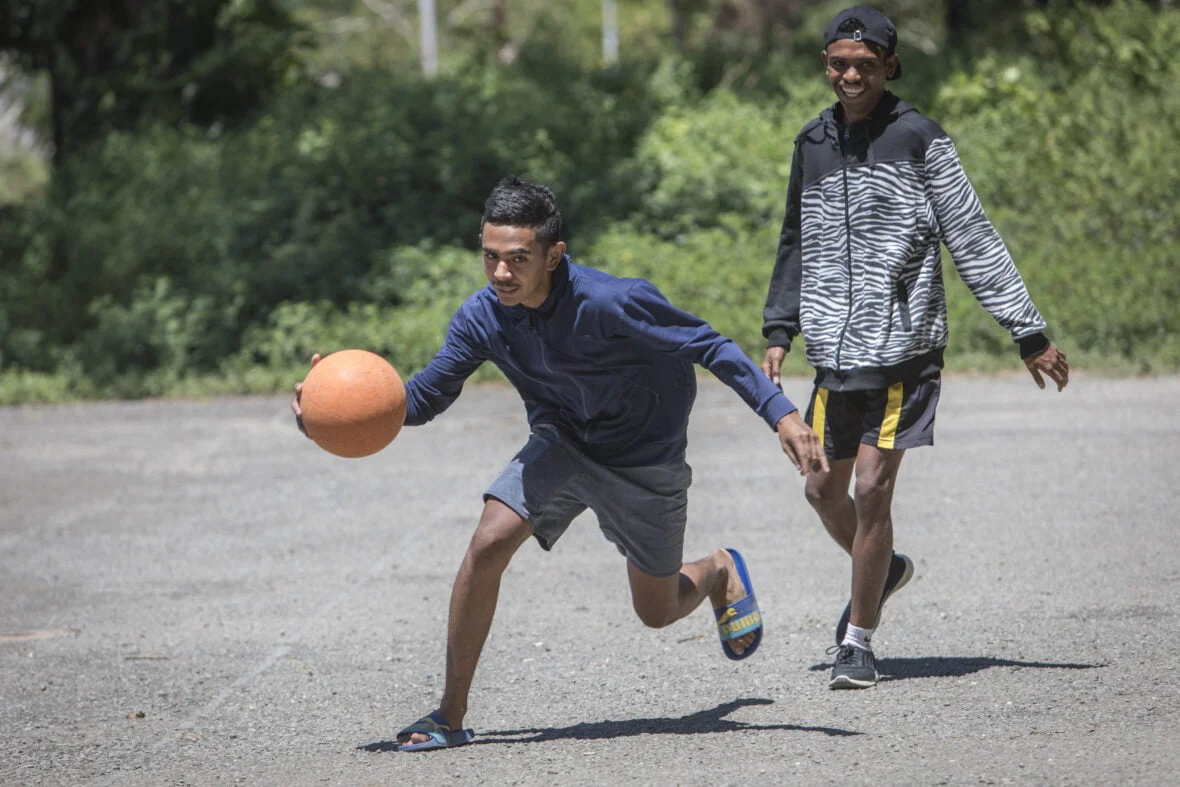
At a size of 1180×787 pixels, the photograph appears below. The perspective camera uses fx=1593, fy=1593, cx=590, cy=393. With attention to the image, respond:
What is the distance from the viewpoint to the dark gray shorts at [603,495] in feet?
16.4

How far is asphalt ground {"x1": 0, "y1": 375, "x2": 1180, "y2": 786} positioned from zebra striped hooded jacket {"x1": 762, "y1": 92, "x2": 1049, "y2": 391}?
3.80 ft

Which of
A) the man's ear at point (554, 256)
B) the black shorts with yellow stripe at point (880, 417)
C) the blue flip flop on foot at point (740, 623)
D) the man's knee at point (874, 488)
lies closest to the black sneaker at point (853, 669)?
the blue flip flop on foot at point (740, 623)

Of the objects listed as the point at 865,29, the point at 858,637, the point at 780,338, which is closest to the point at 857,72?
the point at 865,29

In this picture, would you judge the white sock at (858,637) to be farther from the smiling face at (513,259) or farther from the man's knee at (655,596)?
the smiling face at (513,259)

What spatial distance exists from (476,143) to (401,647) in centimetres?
1251

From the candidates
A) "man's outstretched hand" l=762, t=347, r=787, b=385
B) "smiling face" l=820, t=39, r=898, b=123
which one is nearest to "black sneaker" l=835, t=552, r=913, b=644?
"man's outstretched hand" l=762, t=347, r=787, b=385

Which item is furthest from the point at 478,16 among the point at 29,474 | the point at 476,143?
the point at 29,474

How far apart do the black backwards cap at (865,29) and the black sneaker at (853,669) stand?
1959 mm

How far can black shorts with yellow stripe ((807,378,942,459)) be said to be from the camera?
17.7ft

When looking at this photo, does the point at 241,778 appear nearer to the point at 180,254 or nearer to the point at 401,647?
the point at 401,647

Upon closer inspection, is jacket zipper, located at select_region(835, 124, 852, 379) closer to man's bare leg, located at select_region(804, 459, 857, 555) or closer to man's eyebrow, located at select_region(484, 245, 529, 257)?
man's bare leg, located at select_region(804, 459, 857, 555)

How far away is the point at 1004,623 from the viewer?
6371 mm

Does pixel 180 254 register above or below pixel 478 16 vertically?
below

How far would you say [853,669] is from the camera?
5434mm
